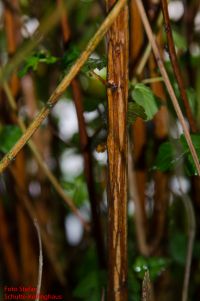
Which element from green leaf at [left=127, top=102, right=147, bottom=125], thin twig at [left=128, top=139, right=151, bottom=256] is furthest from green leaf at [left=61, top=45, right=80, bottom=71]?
thin twig at [left=128, top=139, right=151, bottom=256]

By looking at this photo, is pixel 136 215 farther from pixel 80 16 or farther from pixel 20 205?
pixel 80 16

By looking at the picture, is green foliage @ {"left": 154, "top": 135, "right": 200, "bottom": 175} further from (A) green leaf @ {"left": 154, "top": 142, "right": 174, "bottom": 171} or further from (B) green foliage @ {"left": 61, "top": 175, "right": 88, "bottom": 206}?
(B) green foliage @ {"left": 61, "top": 175, "right": 88, "bottom": 206}

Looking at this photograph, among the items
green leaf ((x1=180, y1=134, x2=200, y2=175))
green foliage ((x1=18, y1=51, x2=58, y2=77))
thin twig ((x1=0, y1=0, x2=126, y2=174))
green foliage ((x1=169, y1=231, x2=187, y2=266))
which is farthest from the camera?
green foliage ((x1=169, y1=231, x2=187, y2=266))

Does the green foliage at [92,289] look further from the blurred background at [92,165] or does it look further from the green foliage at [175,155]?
the green foliage at [175,155]

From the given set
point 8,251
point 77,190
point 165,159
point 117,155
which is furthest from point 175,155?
point 8,251

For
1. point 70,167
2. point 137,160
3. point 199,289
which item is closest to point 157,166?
point 137,160

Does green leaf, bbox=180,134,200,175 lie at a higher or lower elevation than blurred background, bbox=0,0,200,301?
lower
